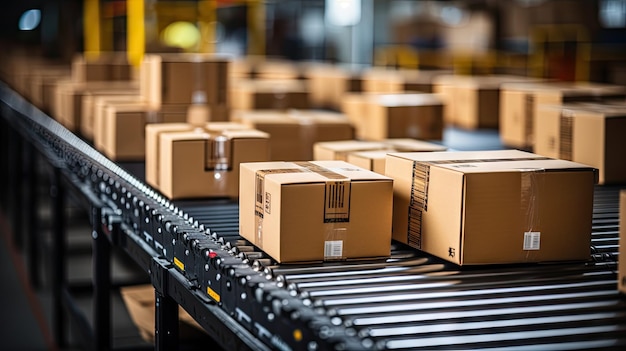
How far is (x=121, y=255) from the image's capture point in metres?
7.61

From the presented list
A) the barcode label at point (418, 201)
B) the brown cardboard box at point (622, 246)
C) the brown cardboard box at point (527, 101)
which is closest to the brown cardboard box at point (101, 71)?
the brown cardboard box at point (527, 101)

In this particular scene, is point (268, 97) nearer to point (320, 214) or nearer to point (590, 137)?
point (590, 137)

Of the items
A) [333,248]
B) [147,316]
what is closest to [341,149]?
[333,248]

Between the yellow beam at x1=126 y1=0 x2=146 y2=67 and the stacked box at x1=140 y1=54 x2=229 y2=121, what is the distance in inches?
113

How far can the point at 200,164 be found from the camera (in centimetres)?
350

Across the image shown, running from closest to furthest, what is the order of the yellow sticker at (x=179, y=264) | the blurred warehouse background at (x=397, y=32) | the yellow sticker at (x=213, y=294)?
the yellow sticker at (x=213, y=294) < the yellow sticker at (x=179, y=264) < the blurred warehouse background at (x=397, y=32)

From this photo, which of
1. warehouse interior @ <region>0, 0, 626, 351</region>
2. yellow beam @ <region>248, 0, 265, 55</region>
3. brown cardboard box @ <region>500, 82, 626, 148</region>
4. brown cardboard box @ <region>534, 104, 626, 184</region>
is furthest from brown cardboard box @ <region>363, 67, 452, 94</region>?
yellow beam @ <region>248, 0, 265, 55</region>

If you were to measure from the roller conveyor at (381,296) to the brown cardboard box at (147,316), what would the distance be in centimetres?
96

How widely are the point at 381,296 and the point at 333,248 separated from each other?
1.16 feet

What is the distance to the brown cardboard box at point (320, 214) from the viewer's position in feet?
7.95

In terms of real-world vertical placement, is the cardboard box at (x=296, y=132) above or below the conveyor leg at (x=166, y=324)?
above

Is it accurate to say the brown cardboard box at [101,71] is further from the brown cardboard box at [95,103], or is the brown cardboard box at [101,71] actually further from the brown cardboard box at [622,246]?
the brown cardboard box at [622,246]

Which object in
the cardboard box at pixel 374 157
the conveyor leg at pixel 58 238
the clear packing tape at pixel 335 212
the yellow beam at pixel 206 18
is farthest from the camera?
the yellow beam at pixel 206 18

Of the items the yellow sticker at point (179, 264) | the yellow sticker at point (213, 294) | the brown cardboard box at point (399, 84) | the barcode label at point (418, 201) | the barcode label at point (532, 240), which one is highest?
the brown cardboard box at point (399, 84)
